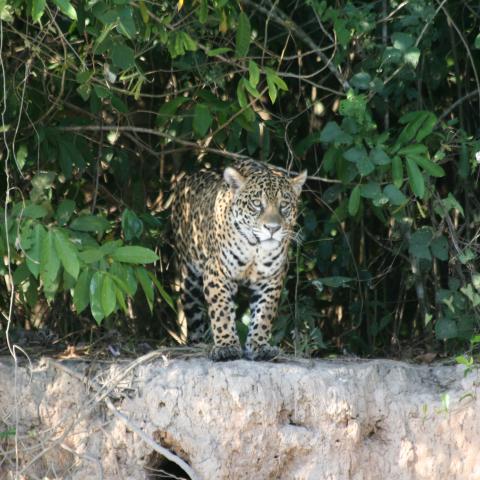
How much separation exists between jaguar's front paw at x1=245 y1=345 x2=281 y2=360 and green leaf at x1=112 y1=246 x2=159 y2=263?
4.51ft

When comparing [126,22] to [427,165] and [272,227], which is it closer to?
[272,227]

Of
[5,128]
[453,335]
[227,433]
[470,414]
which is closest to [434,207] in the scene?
[453,335]

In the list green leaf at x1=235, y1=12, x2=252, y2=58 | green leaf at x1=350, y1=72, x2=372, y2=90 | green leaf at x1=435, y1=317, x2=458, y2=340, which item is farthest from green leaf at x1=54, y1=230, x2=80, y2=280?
green leaf at x1=435, y1=317, x2=458, y2=340

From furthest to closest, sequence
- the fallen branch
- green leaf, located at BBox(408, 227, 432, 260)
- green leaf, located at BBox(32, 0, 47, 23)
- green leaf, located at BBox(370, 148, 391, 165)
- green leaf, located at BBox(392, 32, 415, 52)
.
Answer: green leaf, located at BBox(408, 227, 432, 260) → green leaf, located at BBox(392, 32, 415, 52) → green leaf, located at BBox(370, 148, 391, 165) → the fallen branch → green leaf, located at BBox(32, 0, 47, 23)

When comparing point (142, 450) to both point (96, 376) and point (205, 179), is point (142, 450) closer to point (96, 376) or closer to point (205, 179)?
point (96, 376)

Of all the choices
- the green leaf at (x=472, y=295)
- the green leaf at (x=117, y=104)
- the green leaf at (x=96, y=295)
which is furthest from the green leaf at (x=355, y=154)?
the green leaf at (x=96, y=295)

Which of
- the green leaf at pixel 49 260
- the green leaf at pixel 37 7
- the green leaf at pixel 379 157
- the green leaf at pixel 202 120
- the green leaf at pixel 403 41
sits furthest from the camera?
the green leaf at pixel 202 120

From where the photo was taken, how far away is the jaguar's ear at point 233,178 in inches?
325

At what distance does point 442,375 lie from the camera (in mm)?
7766

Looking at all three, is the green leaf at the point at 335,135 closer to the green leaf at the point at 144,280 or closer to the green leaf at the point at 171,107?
the green leaf at the point at 171,107

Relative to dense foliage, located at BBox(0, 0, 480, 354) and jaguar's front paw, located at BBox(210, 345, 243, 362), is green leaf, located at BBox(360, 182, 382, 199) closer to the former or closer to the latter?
dense foliage, located at BBox(0, 0, 480, 354)

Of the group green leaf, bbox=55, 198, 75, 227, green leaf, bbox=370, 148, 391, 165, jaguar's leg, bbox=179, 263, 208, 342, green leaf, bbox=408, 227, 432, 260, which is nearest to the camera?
green leaf, bbox=55, 198, 75, 227

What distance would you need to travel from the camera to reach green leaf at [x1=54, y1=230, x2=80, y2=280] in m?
6.56

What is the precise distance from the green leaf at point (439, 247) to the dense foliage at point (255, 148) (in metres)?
0.01
